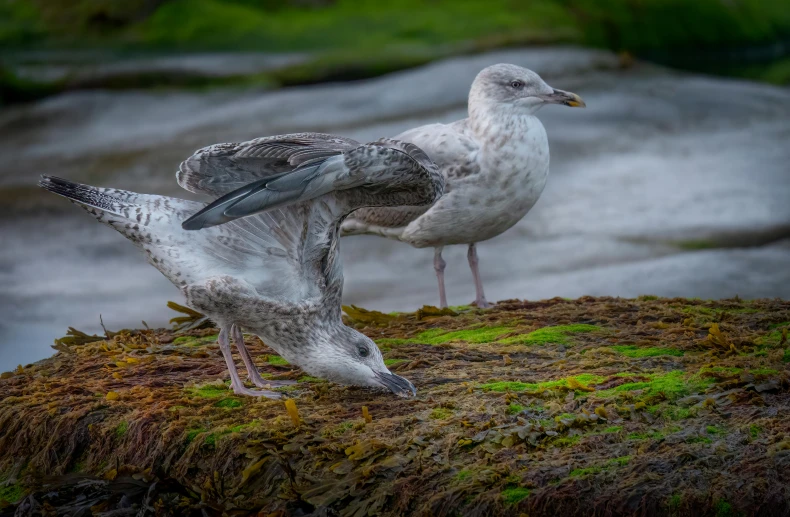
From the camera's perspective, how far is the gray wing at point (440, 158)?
21.2 ft

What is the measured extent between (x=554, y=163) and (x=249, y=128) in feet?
13.6

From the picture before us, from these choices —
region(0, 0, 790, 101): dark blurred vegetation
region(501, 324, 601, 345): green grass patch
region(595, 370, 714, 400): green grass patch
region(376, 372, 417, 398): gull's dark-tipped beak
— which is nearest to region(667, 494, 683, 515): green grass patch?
region(595, 370, 714, 400): green grass patch

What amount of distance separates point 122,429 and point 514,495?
6.44 ft

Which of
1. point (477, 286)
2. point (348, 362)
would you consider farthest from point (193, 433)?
point (477, 286)

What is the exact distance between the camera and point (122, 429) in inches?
190

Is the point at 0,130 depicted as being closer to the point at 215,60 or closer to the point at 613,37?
the point at 215,60

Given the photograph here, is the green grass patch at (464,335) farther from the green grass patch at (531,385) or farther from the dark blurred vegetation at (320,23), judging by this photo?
the dark blurred vegetation at (320,23)

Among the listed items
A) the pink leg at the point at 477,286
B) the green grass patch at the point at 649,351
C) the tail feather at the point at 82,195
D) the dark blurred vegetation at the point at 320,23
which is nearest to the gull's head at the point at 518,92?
the pink leg at the point at 477,286

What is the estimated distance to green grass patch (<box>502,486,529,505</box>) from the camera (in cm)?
395

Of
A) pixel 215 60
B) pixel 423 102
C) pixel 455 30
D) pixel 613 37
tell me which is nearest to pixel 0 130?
pixel 215 60

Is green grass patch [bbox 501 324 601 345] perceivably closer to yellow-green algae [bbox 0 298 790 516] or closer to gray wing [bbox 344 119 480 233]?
yellow-green algae [bbox 0 298 790 516]

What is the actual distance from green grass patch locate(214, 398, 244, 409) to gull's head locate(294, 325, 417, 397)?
351 millimetres

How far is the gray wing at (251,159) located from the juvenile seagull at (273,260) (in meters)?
0.01

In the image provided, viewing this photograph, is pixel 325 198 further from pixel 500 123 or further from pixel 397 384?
pixel 500 123
